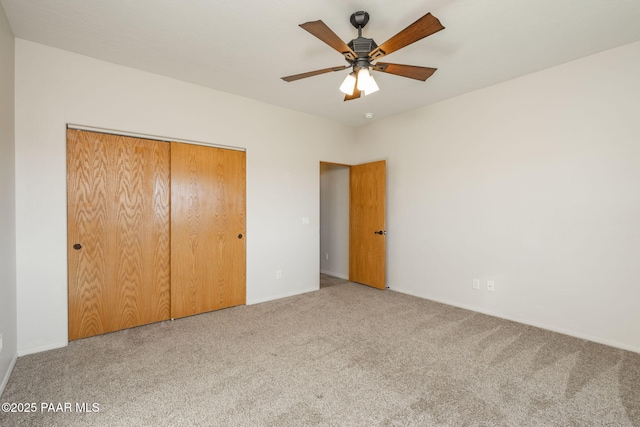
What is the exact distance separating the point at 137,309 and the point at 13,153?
173 cm

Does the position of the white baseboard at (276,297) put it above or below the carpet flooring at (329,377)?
above

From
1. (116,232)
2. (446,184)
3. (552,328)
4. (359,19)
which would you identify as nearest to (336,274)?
(446,184)

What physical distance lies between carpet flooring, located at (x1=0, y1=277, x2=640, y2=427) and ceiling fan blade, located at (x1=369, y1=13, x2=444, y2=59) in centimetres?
228

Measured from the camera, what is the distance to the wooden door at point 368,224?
4.38 metres

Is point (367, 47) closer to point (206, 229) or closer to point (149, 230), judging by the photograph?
point (206, 229)

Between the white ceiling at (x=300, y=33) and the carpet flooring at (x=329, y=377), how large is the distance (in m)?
2.65

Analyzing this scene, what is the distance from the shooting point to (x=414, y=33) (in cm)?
176

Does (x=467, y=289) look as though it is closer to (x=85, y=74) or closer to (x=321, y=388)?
(x=321, y=388)

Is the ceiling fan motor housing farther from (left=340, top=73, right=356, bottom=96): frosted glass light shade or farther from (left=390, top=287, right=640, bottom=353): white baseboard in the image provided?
(left=390, top=287, right=640, bottom=353): white baseboard

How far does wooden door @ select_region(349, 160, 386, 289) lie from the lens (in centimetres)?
438

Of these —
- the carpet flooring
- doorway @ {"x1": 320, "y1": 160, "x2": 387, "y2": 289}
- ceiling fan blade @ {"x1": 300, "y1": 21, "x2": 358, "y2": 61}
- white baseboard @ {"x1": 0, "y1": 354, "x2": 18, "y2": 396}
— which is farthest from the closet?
ceiling fan blade @ {"x1": 300, "y1": 21, "x2": 358, "y2": 61}

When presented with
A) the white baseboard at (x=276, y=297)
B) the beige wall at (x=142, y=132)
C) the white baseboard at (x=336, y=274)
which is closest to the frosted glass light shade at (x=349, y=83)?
the beige wall at (x=142, y=132)

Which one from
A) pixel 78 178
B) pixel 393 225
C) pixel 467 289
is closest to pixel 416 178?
pixel 393 225

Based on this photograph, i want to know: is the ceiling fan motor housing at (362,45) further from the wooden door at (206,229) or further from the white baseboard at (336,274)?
the white baseboard at (336,274)
